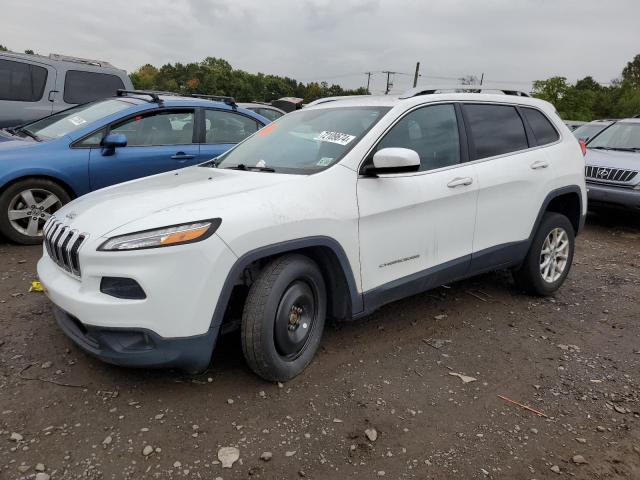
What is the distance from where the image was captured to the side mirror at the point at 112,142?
510 cm

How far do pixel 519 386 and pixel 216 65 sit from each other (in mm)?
99431

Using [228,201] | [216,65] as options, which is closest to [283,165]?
[228,201]

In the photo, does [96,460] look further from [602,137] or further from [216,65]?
[216,65]

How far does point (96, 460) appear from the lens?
7.52 ft

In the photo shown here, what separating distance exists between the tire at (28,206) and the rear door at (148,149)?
41cm

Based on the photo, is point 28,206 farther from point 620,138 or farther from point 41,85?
point 620,138

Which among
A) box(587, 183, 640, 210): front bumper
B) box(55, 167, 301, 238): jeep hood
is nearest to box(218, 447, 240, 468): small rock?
box(55, 167, 301, 238): jeep hood

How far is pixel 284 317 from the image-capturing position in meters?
2.82

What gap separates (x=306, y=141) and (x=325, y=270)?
976 mm

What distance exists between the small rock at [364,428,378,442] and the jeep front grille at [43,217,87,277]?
1729 millimetres

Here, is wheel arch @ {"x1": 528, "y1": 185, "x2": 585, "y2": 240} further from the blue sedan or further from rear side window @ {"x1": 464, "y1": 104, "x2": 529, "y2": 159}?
the blue sedan

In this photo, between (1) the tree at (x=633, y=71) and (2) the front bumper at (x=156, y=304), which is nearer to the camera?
(2) the front bumper at (x=156, y=304)

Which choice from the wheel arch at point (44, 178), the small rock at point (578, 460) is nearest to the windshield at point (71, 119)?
the wheel arch at point (44, 178)

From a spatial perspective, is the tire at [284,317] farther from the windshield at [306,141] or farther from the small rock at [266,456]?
the windshield at [306,141]
